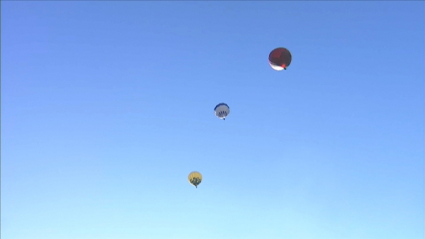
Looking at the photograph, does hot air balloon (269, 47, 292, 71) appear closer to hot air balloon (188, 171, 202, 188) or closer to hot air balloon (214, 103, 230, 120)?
hot air balloon (214, 103, 230, 120)

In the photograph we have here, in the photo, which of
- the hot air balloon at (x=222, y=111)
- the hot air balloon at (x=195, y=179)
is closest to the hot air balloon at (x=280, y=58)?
the hot air balloon at (x=222, y=111)

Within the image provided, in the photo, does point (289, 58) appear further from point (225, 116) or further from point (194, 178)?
point (194, 178)

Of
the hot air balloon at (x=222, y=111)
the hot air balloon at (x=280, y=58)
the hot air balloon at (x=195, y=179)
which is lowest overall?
the hot air balloon at (x=195, y=179)

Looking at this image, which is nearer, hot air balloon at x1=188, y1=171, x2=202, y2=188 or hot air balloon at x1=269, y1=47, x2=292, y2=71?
hot air balloon at x1=269, y1=47, x2=292, y2=71

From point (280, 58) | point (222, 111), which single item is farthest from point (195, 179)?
point (280, 58)

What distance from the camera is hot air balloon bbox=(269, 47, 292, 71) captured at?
35.2m

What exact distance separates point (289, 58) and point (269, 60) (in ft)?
5.55

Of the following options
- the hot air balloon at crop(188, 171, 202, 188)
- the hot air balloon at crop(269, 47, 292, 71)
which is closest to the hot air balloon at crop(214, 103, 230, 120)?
the hot air balloon at crop(188, 171, 202, 188)

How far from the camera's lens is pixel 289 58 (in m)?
35.6

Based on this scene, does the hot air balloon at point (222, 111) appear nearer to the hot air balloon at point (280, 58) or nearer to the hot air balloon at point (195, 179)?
the hot air balloon at point (195, 179)

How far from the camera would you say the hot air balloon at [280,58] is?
115 ft

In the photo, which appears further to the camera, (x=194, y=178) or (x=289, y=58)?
(x=194, y=178)

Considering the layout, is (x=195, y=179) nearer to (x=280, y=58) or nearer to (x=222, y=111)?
(x=222, y=111)

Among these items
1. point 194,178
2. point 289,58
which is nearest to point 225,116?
point 194,178
